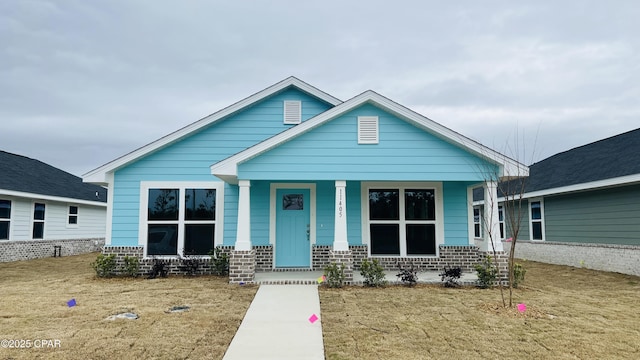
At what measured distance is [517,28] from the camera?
13.7 metres

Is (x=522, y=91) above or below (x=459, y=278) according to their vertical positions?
above

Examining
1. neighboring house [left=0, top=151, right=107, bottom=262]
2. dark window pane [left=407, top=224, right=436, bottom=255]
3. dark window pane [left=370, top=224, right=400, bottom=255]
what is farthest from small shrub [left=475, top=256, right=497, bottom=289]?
neighboring house [left=0, top=151, right=107, bottom=262]

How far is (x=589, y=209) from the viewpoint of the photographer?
44.5 feet

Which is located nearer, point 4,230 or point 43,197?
point 4,230

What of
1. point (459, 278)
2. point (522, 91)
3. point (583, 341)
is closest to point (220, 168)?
point (459, 278)

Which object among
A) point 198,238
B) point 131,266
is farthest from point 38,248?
point 198,238

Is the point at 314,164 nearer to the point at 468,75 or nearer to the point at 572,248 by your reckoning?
the point at 572,248

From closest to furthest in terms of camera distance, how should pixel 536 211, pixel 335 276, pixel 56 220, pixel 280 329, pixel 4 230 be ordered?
pixel 280 329 < pixel 335 276 < pixel 4 230 < pixel 536 211 < pixel 56 220

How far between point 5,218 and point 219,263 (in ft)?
35.6

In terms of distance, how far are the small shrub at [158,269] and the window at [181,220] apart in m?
→ 0.40

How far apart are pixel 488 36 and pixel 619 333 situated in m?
12.2

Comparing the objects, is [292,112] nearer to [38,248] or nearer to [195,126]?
[195,126]

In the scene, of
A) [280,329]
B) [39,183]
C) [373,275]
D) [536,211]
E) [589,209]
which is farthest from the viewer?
[39,183]

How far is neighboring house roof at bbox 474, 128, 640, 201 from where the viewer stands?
1188cm
